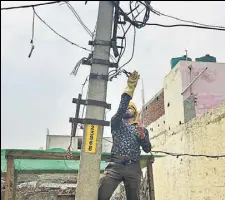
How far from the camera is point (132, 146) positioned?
4.27 meters

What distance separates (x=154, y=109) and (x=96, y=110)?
9.42 meters

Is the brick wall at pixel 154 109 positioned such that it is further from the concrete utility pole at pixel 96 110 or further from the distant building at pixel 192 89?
the concrete utility pole at pixel 96 110

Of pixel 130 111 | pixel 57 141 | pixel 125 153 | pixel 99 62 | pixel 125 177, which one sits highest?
pixel 57 141

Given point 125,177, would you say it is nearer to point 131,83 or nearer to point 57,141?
point 131,83

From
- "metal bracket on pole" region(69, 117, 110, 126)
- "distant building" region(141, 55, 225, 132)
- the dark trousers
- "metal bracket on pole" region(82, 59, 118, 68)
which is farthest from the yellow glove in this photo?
"distant building" region(141, 55, 225, 132)

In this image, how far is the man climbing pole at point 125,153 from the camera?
13.0 ft

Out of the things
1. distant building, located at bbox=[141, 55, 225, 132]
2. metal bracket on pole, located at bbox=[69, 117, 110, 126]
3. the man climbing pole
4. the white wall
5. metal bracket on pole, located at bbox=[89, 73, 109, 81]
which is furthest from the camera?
the white wall

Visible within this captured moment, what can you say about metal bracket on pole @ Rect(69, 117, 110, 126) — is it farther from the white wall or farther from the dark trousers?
the white wall

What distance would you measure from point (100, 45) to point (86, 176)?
1.56 metres

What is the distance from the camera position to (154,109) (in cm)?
1297

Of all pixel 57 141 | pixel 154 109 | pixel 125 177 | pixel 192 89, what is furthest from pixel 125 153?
pixel 57 141

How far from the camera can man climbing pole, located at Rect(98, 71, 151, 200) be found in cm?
397

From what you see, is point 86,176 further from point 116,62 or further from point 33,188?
point 33,188

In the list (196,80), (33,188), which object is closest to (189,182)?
(196,80)
